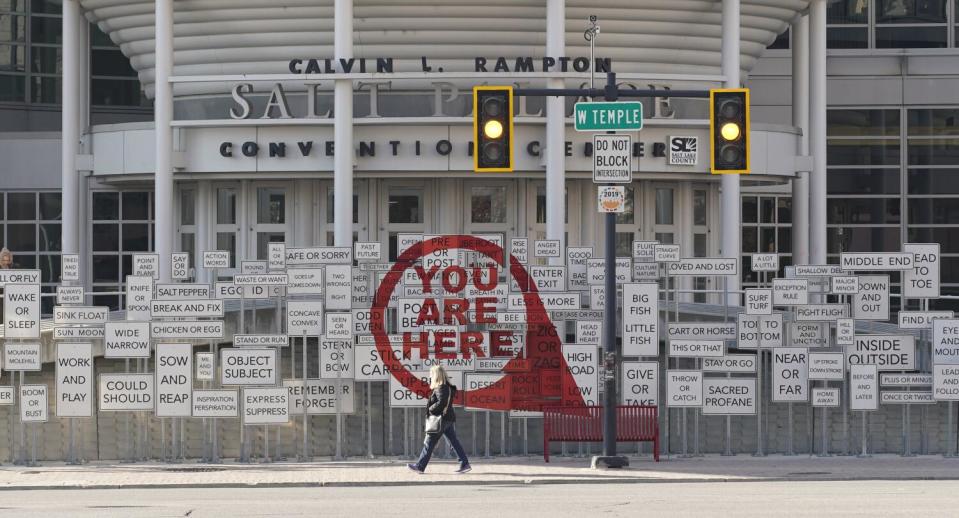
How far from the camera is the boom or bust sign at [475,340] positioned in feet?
74.8

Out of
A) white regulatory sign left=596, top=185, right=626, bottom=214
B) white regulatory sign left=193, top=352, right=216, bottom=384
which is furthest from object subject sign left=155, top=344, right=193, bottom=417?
white regulatory sign left=596, top=185, right=626, bottom=214

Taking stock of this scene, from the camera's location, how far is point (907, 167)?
1763 inches

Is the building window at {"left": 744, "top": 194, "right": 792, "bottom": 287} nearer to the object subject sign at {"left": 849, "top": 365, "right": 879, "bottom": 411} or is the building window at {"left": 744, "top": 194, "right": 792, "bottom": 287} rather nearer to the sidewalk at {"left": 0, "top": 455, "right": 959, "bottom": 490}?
the object subject sign at {"left": 849, "top": 365, "right": 879, "bottom": 411}

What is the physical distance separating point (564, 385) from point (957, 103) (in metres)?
24.9

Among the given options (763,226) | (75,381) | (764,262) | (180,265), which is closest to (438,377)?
(180,265)

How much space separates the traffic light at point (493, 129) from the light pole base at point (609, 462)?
13.2 feet

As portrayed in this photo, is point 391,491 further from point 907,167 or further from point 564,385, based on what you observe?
point 907,167

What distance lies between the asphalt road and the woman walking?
121 cm

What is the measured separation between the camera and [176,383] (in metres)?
22.3

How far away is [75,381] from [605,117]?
8.13 meters

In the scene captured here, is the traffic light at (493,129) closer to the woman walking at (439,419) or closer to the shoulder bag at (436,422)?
the woman walking at (439,419)

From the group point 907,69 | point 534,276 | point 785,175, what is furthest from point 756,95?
point 534,276

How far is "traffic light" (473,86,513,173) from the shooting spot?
68.5 ft

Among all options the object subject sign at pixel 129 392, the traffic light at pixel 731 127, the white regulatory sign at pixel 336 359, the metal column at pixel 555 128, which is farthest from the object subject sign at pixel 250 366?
the metal column at pixel 555 128
